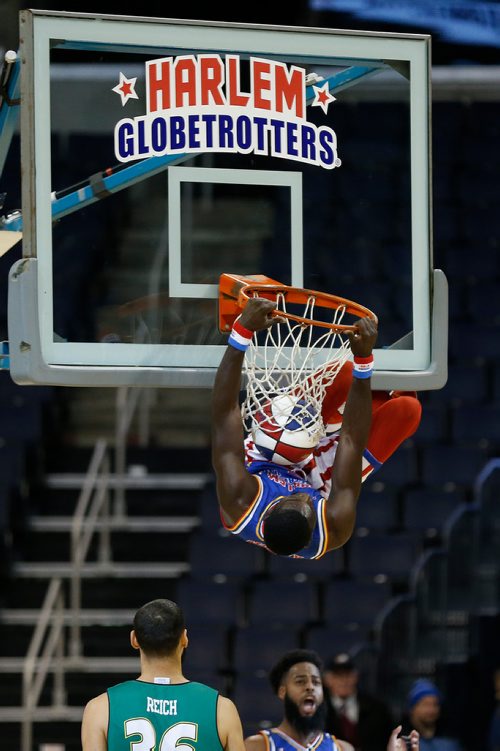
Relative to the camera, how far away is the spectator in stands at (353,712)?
797 centimetres

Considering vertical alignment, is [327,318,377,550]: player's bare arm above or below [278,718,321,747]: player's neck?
above

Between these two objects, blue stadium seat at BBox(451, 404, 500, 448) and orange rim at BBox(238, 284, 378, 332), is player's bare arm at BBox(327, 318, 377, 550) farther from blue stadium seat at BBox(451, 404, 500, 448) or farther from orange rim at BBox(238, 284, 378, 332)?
blue stadium seat at BBox(451, 404, 500, 448)

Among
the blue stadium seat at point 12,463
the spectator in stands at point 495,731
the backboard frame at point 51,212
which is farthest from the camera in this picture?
the blue stadium seat at point 12,463

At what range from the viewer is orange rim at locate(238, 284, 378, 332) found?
5.35 metres

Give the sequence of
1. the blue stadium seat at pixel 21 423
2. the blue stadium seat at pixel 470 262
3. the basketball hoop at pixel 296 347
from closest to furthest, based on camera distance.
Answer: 1. the basketball hoop at pixel 296 347
2. the blue stadium seat at pixel 21 423
3. the blue stadium seat at pixel 470 262

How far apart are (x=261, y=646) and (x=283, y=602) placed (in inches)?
17.1

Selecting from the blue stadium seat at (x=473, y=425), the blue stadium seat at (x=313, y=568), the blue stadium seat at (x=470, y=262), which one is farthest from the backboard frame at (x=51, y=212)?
the blue stadium seat at (x=470, y=262)

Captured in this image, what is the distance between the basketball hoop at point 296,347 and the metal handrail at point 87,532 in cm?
447

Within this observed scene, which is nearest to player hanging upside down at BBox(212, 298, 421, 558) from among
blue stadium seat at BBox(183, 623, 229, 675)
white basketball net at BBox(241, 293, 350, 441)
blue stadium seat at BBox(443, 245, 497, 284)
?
white basketball net at BBox(241, 293, 350, 441)

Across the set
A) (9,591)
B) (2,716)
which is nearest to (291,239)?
(2,716)

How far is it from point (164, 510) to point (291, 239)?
604cm

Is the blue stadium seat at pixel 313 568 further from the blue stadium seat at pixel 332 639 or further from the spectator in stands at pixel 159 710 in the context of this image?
the spectator in stands at pixel 159 710

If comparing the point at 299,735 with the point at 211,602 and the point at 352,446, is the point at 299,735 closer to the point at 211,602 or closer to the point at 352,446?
the point at 352,446

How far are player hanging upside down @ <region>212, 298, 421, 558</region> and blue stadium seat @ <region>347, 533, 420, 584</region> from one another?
4.56 metres
